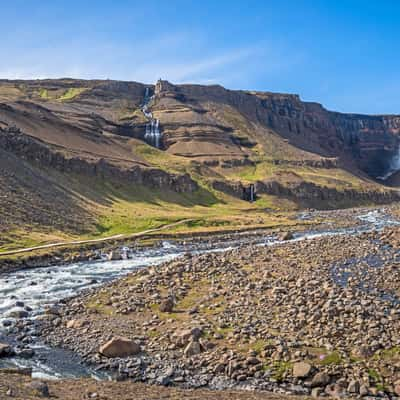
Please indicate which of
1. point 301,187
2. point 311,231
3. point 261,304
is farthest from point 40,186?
point 301,187

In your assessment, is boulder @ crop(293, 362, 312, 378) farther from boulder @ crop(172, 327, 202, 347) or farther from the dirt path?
the dirt path

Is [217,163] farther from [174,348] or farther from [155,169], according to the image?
[174,348]

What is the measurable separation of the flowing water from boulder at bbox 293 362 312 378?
30.3ft

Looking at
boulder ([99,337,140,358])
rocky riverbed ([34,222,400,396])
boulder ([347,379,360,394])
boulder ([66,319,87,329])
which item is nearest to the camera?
boulder ([347,379,360,394])

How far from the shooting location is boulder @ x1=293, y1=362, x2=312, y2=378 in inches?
901

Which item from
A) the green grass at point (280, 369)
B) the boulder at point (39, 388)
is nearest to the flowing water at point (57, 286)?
the boulder at point (39, 388)

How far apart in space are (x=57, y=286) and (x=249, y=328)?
23.9m

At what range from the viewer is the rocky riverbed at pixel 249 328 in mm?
23198

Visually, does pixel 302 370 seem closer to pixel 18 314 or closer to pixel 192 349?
pixel 192 349

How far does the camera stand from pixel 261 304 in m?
32.3

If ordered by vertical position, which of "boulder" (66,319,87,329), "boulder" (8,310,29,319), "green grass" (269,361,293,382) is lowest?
"boulder" (8,310,29,319)

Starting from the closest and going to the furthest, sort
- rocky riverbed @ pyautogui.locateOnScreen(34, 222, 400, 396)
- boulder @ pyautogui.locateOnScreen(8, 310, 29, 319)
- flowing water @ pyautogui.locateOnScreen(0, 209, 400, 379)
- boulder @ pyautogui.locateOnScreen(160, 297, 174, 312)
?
rocky riverbed @ pyautogui.locateOnScreen(34, 222, 400, 396) → flowing water @ pyautogui.locateOnScreen(0, 209, 400, 379) → boulder @ pyautogui.locateOnScreen(160, 297, 174, 312) → boulder @ pyautogui.locateOnScreen(8, 310, 29, 319)

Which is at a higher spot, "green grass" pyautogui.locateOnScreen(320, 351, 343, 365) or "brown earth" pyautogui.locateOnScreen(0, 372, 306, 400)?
"green grass" pyautogui.locateOnScreen(320, 351, 343, 365)

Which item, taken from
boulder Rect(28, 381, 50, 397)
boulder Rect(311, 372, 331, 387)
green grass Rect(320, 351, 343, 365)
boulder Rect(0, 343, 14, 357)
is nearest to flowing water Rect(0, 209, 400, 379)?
boulder Rect(0, 343, 14, 357)
